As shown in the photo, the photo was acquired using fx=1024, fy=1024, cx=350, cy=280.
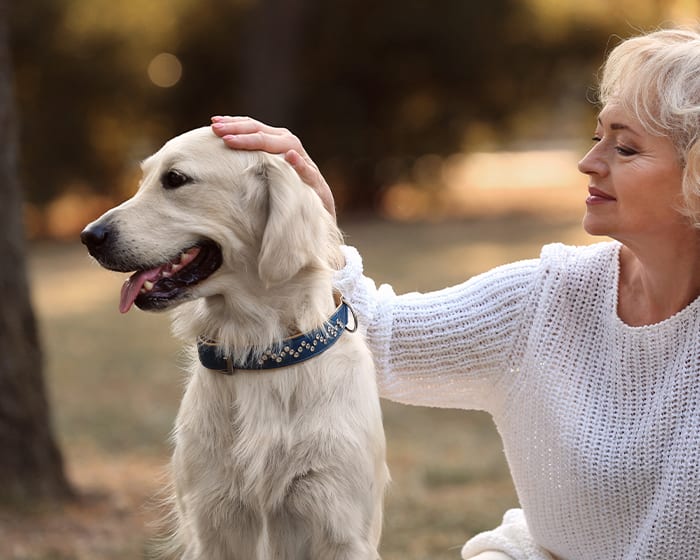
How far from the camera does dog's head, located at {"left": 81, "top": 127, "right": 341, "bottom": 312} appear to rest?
231 centimetres

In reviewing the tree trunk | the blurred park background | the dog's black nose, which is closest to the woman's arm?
the dog's black nose

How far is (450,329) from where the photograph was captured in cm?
284

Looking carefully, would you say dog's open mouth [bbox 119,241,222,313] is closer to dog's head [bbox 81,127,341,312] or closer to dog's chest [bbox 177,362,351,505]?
dog's head [bbox 81,127,341,312]

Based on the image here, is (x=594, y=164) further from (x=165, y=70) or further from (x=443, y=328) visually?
(x=165, y=70)

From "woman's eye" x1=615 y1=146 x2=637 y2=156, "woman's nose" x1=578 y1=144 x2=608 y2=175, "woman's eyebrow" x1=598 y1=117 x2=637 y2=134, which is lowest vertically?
"woman's nose" x1=578 y1=144 x2=608 y2=175

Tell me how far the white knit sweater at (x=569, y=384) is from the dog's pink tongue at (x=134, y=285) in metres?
0.55

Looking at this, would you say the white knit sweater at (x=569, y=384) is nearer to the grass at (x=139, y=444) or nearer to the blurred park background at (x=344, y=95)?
the grass at (x=139, y=444)

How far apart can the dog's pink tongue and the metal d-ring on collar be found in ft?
0.77

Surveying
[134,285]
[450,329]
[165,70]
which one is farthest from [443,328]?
[165,70]

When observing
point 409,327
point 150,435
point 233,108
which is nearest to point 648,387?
point 409,327

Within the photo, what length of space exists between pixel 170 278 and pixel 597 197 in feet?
3.66

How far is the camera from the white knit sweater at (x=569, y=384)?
8.59 ft

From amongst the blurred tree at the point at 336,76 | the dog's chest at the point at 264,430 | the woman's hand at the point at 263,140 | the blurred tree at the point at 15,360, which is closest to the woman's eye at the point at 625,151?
the woman's hand at the point at 263,140

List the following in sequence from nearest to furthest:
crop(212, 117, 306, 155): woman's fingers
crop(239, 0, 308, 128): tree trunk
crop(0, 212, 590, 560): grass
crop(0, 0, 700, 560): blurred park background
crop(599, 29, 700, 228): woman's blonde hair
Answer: crop(212, 117, 306, 155): woman's fingers
crop(599, 29, 700, 228): woman's blonde hair
crop(0, 212, 590, 560): grass
crop(0, 0, 700, 560): blurred park background
crop(239, 0, 308, 128): tree trunk
